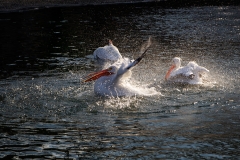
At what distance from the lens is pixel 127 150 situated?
7691 mm

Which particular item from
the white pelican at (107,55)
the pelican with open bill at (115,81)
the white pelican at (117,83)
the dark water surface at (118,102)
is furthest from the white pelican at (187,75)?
the white pelican at (107,55)

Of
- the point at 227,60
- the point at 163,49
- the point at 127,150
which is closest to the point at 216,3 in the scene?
the point at 163,49

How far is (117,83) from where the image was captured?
11.2 metres

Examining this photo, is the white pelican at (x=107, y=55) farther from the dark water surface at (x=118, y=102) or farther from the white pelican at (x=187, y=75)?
the white pelican at (x=187, y=75)

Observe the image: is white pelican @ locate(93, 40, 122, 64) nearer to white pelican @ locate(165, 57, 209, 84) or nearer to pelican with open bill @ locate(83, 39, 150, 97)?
white pelican @ locate(165, 57, 209, 84)

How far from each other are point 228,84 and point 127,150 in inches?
182

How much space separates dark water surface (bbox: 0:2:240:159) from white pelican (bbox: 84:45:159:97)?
0.83 ft

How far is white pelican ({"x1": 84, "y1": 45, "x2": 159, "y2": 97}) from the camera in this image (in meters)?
10.9

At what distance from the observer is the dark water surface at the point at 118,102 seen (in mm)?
7852

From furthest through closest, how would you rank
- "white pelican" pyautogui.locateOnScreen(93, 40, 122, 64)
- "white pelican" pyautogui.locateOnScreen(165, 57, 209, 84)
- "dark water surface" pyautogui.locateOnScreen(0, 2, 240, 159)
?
"white pelican" pyautogui.locateOnScreen(93, 40, 122, 64), "white pelican" pyautogui.locateOnScreen(165, 57, 209, 84), "dark water surface" pyautogui.locateOnScreen(0, 2, 240, 159)

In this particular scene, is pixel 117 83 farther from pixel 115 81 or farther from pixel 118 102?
pixel 118 102

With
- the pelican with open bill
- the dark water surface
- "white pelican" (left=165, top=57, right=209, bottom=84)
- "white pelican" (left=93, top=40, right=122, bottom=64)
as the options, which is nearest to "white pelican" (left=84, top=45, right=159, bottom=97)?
the pelican with open bill

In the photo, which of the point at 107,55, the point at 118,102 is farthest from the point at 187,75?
the point at 107,55

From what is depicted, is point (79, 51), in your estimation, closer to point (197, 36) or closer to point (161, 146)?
→ point (197, 36)
